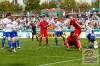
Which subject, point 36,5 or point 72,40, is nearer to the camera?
point 72,40

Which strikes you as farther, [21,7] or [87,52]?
[21,7]

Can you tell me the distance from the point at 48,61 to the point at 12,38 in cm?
638

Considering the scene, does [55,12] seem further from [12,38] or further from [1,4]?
[12,38]

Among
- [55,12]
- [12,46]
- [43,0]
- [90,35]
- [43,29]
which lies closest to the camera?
[12,46]

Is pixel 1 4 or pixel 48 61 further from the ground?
pixel 1 4

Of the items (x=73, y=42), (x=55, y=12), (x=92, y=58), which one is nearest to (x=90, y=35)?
(x=73, y=42)

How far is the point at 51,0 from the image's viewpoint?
96.7 meters

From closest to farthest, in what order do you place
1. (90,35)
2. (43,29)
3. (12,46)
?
(12,46) < (90,35) < (43,29)

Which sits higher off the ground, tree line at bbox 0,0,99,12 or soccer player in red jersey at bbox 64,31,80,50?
tree line at bbox 0,0,99,12

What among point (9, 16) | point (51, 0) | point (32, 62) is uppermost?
point (51, 0)

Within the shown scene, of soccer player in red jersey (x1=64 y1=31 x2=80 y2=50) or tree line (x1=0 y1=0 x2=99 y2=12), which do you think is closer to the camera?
soccer player in red jersey (x1=64 y1=31 x2=80 y2=50)

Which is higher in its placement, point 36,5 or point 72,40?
point 36,5

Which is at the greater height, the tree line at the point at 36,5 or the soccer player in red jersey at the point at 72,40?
the tree line at the point at 36,5

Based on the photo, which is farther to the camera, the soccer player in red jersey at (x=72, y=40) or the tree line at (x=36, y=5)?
the tree line at (x=36, y=5)
